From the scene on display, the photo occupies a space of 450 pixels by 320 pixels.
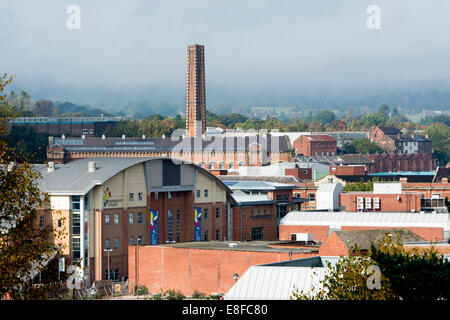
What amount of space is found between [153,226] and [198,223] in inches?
193

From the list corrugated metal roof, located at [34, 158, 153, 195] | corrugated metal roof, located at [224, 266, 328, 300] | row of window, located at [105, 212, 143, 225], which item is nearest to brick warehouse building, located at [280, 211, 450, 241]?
row of window, located at [105, 212, 143, 225]

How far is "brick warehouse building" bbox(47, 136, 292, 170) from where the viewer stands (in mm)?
160750

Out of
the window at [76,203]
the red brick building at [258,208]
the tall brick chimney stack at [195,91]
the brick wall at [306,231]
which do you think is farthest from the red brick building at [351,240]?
the tall brick chimney stack at [195,91]

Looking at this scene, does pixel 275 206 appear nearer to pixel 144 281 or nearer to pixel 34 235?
pixel 144 281

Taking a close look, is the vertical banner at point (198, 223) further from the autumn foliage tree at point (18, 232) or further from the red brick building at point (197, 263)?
the autumn foliage tree at point (18, 232)

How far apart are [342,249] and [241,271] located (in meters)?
5.71

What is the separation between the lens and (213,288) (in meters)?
57.0

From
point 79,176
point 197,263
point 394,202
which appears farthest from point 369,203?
point 197,263

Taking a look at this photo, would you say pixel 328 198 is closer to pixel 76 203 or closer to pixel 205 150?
pixel 76 203

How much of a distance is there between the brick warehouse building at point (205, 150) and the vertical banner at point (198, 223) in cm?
7828

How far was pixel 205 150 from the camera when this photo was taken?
165875mm

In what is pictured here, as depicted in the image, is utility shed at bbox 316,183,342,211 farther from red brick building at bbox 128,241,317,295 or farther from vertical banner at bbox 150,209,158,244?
red brick building at bbox 128,241,317,295

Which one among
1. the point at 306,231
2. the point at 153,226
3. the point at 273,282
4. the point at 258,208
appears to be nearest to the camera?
the point at 273,282

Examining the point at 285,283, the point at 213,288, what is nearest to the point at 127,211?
the point at 213,288
